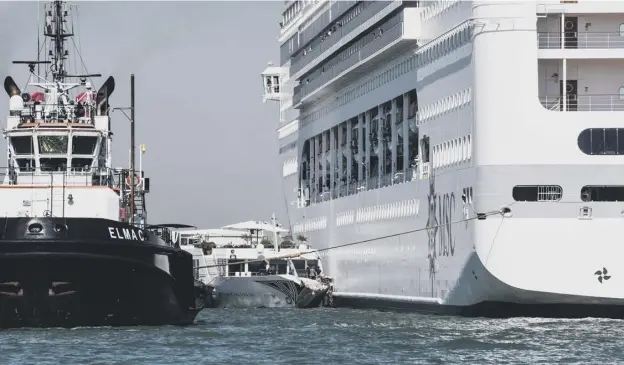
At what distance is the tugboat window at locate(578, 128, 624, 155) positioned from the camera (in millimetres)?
45625

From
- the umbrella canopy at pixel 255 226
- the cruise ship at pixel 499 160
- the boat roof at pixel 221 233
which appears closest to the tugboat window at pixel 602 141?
the cruise ship at pixel 499 160

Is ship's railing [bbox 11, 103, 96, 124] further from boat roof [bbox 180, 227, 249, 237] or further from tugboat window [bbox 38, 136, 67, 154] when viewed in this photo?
boat roof [bbox 180, 227, 249, 237]

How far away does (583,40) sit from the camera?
48000 mm

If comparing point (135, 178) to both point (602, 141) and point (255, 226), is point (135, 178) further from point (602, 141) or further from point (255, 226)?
point (255, 226)

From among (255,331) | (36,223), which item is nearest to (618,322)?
(255,331)

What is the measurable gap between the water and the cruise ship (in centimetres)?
133

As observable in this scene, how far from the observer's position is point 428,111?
179 ft

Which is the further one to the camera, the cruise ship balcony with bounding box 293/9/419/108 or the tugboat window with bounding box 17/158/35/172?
the cruise ship balcony with bounding box 293/9/419/108

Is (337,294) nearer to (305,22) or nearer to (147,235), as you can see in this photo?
(305,22)

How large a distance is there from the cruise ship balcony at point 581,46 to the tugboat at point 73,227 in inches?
427

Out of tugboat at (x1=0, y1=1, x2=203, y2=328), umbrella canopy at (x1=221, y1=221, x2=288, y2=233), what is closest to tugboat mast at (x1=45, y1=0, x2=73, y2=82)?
tugboat at (x1=0, y1=1, x2=203, y2=328)

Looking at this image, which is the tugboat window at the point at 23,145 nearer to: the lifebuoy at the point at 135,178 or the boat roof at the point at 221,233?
the lifebuoy at the point at 135,178

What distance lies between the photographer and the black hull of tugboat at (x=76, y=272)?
134 ft

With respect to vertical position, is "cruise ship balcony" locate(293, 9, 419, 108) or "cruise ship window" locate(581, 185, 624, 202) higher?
"cruise ship balcony" locate(293, 9, 419, 108)
